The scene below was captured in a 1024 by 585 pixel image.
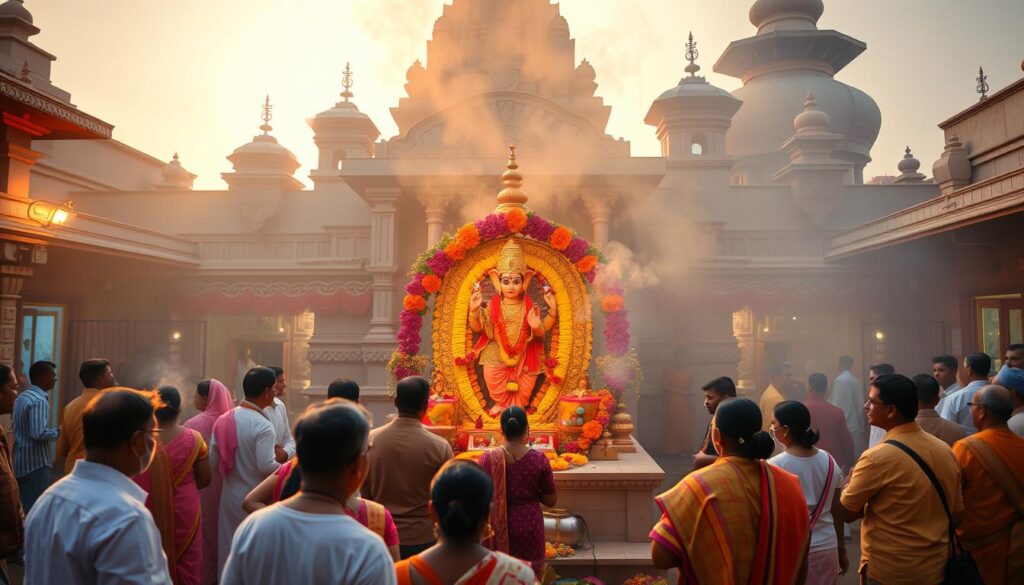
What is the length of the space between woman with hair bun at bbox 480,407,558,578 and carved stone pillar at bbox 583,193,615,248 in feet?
28.9

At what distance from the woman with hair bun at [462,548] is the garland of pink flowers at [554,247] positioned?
5784 mm

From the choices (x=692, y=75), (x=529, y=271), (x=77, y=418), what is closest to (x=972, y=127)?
(x=692, y=75)

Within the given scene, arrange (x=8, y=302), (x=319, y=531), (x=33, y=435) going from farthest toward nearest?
(x=8, y=302) < (x=33, y=435) < (x=319, y=531)

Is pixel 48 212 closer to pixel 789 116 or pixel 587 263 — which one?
pixel 587 263

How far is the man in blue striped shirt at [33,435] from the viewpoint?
6.38 meters

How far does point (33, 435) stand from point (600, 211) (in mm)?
10001

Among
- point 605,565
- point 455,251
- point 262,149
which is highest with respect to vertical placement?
point 262,149

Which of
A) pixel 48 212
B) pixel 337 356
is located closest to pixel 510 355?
pixel 337 356

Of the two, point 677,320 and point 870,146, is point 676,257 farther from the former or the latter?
point 870,146

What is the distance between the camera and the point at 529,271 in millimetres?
8250

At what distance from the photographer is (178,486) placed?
4.35 metres

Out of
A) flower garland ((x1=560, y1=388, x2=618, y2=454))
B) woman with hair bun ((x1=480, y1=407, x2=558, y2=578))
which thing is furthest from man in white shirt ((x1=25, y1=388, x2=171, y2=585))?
flower garland ((x1=560, y1=388, x2=618, y2=454))

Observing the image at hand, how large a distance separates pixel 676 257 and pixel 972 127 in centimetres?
634

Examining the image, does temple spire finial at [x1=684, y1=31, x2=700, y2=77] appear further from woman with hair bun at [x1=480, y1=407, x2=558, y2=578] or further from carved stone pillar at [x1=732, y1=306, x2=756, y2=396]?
woman with hair bun at [x1=480, y1=407, x2=558, y2=578]
